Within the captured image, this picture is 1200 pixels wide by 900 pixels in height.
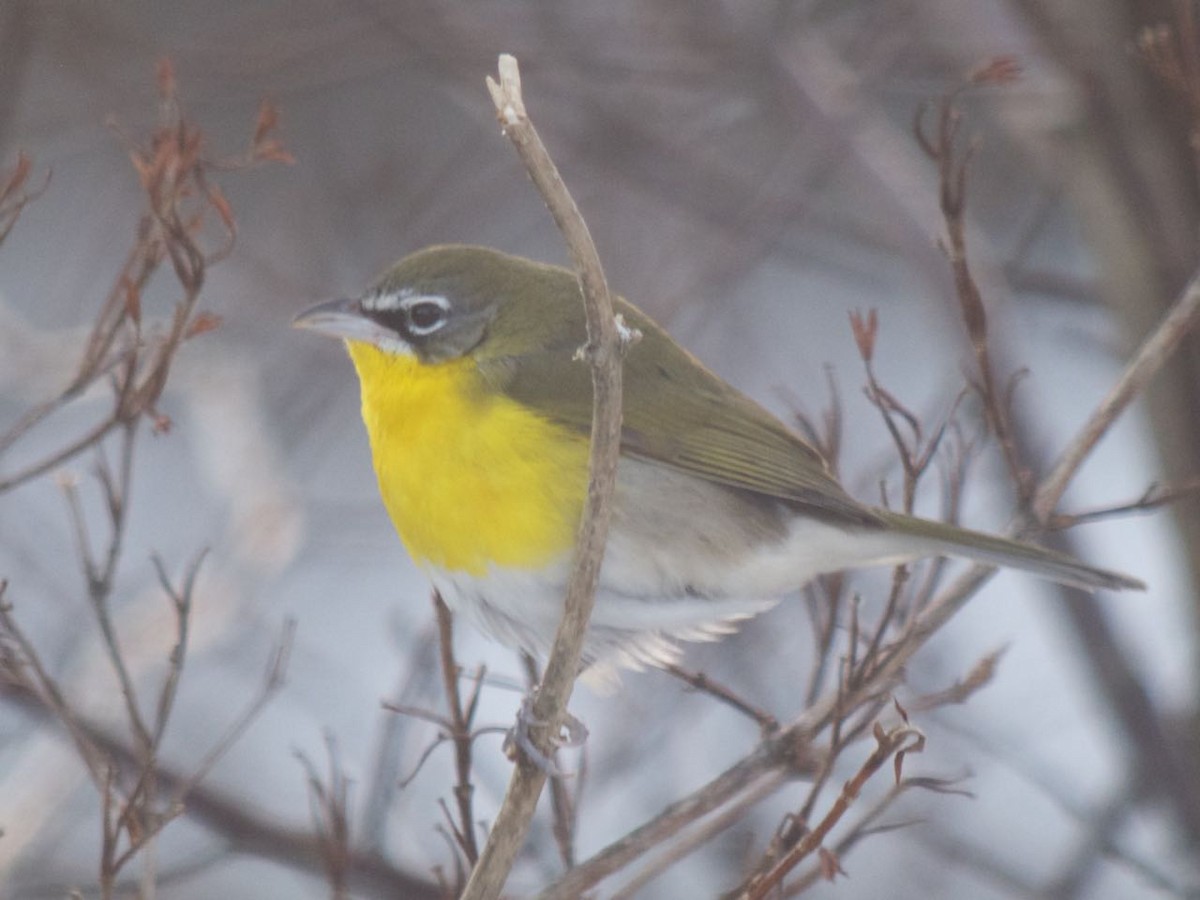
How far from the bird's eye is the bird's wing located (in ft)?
0.60

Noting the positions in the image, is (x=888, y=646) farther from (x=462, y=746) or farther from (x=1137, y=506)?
(x=462, y=746)

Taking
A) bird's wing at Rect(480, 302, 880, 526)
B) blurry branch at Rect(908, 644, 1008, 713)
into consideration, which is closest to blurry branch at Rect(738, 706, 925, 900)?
blurry branch at Rect(908, 644, 1008, 713)

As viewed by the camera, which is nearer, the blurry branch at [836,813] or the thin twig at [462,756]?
the blurry branch at [836,813]

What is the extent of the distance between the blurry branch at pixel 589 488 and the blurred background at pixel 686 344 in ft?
1.95

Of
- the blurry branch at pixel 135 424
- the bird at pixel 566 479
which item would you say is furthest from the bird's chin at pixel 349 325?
the blurry branch at pixel 135 424

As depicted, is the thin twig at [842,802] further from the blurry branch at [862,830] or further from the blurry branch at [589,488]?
the blurry branch at [589,488]

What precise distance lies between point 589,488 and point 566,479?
2.85ft

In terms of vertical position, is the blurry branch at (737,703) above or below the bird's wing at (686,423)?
below

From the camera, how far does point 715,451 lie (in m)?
3.74

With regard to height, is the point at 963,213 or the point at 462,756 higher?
the point at 963,213

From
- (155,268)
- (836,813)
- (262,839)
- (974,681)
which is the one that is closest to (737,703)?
(974,681)

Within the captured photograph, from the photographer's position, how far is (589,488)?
254 cm

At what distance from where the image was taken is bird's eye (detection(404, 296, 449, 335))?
3799 mm

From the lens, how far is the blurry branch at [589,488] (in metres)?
2.25
